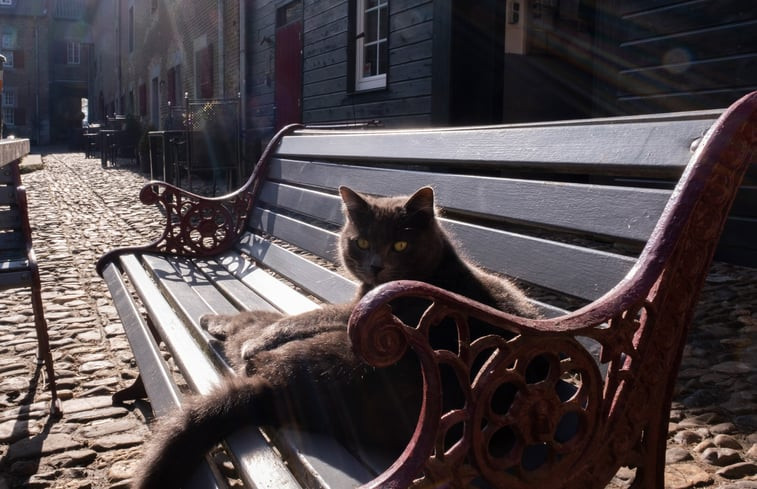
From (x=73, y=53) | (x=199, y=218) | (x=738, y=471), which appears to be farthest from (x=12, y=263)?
(x=73, y=53)

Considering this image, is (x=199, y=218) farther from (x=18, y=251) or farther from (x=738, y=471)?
(x=738, y=471)

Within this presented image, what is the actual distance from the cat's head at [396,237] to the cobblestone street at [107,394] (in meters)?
1.11

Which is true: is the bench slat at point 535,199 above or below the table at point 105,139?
below

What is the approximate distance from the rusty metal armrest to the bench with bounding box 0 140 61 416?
104 inches

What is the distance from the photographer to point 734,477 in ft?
8.13

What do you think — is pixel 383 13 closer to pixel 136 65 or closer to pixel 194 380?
pixel 194 380

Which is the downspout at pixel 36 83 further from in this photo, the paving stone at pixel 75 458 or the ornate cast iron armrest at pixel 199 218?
the paving stone at pixel 75 458

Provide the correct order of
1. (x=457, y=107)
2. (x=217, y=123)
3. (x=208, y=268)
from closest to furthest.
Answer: (x=208, y=268), (x=457, y=107), (x=217, y=123)

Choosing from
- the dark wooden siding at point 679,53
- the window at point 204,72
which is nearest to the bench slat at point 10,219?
the dark wooden siding at point 679,53

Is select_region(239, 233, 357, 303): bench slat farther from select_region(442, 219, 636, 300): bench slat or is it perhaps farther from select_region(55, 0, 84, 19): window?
select_region(55, 0, 84, 19): window

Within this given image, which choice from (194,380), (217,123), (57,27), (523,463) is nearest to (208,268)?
(194,380)

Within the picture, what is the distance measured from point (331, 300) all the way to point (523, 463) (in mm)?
1634

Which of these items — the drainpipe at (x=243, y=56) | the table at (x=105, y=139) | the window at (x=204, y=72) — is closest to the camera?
the drainpipe at (x=243, y=56)

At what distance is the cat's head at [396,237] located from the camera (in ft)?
7.59
